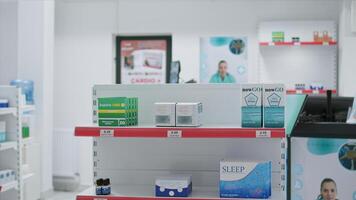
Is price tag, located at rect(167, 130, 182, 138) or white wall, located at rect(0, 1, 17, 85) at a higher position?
white wall, located at rect(0, 1, 17, 85)

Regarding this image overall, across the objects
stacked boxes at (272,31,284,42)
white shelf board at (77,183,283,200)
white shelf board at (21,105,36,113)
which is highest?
stacked boxes at (272,31,284,42)

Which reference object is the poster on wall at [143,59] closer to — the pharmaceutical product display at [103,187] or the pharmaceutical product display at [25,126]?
the pharmaceutical product display at [25,126]

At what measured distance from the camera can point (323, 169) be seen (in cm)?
270

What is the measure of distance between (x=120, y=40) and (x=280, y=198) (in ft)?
15.4

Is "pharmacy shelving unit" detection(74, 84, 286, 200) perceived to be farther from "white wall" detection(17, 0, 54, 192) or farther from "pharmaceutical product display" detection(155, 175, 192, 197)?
"white wall" detection(17, 0, 54, 192)

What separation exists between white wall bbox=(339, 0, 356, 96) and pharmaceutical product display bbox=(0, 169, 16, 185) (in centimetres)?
400

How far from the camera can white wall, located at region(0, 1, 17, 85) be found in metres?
6.81

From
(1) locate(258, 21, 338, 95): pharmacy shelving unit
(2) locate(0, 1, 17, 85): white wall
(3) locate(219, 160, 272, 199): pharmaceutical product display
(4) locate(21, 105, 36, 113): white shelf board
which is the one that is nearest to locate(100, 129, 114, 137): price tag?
(3) locate(219, 160, 272, 199): pharmaceutical product display

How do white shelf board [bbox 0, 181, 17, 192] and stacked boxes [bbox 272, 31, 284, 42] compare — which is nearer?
white shelf board [bbox 0, 181, 17, 192]

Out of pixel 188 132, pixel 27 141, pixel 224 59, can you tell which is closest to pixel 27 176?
pixel 27 141

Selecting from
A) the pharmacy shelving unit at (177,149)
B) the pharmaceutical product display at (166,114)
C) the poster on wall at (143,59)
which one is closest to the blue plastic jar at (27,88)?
the poster on wall at (143,59)

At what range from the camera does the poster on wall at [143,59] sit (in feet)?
21.8

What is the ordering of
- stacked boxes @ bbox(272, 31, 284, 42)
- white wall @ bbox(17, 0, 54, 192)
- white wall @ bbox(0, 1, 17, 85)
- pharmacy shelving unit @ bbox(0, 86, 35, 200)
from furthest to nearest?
white wall @ bbox(0, 1, 17, 85), stacked boxes @ bbox(272, 31, 284, 42), white wall @ bbox(17, 0, 54, 192), pharmacy shelving unit @ bbox(0, 86, 35, 200)

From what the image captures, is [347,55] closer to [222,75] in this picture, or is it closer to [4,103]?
[222,75]
